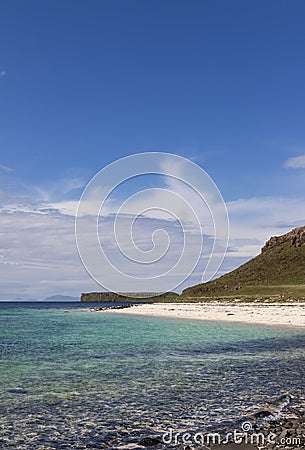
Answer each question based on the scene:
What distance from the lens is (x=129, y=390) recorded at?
20.0 metres

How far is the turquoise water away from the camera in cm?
1436

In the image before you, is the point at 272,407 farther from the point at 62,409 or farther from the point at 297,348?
the point at 297,348

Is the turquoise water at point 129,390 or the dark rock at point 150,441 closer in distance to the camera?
the dark rock at point 150,441

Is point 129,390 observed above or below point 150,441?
above

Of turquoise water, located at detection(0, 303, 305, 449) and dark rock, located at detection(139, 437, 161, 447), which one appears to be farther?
turquoise water, located at detection(0, 303, 305, 449)

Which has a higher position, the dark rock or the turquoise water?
the turquoise water

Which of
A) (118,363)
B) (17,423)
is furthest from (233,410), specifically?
(118,363)

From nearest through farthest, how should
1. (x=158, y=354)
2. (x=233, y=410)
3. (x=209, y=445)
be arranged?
(x=209, y=445)
(x=233, y=410)
(x=158, y=354)

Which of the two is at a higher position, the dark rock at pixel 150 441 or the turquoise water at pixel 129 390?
the turquoise water at pixel 129 390

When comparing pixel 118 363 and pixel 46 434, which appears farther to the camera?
pixel 118 363

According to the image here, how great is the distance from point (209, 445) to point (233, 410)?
13.6 feet

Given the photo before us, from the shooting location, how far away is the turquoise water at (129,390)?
47.1 ft

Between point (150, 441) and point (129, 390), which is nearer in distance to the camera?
point (150, 441)

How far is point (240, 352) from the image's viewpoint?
33500mm
